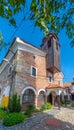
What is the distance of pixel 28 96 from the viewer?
18.8 meters

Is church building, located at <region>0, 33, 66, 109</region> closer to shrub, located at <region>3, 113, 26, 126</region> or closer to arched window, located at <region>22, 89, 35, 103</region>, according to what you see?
arched window, located at <region>22, 89, 35, 103</region>

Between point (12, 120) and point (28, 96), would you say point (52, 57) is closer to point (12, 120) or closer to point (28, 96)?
point (28, 96)

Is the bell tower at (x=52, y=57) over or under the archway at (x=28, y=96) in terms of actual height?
over

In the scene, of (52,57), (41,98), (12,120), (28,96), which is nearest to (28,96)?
(28,96)

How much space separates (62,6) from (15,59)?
54.7 ft

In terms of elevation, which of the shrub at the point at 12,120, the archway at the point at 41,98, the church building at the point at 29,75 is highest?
the church building at the point at 29,75

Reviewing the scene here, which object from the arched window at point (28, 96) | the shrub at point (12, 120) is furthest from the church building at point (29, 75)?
the shrub at point (12, 120)

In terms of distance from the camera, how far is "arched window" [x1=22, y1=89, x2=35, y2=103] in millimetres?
18234

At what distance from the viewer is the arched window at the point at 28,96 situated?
1823 centimetres

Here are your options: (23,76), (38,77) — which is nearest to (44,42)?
(38,77)

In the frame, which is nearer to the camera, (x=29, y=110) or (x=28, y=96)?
(x=29, y=110)

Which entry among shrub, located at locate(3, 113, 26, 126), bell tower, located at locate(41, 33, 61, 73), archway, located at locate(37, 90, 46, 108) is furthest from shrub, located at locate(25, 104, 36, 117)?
bell tower, located at locate(41, 33, 61, 73)

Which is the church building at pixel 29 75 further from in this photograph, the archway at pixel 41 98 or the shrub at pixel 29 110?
the shrub at pixel 29 110

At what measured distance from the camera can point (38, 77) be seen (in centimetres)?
2077
